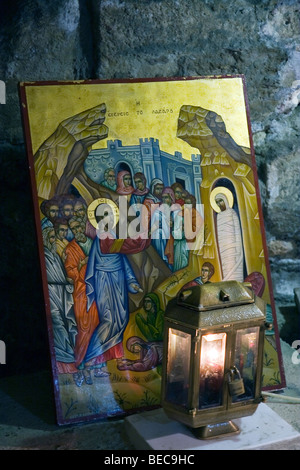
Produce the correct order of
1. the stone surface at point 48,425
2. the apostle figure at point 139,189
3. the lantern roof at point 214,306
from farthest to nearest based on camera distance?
the apostle figure at point 139,189 < the stone surface at point 48,425 < the lantern roof at point 214,306

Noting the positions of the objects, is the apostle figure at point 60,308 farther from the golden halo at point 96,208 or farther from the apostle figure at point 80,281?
the golden halo at point 96,208

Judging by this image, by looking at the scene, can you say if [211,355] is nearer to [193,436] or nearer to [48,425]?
[193,436]

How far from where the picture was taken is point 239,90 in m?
2.29

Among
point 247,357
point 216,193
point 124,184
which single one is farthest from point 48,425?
point 216,193

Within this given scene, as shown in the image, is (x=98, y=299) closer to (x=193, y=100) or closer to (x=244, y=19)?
(x=193, y=100)

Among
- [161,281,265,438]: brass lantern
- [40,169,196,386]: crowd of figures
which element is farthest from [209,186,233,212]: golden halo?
[161,281,265,438]: brass lantern

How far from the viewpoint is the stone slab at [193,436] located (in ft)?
6.16

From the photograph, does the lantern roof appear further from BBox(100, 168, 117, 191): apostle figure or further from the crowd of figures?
BBox(100, 168, 117, 191): apostle figure

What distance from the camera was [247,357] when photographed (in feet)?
6.30

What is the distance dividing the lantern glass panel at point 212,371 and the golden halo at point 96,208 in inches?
20.2

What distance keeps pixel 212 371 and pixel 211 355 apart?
0.04 metres

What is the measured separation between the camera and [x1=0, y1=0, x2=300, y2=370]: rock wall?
224 cm

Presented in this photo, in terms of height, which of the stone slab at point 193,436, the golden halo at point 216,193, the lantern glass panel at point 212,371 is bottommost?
the stone slab at point 193,436

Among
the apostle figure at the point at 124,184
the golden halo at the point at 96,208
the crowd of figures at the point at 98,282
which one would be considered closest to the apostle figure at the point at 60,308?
the crowd of figures at the point at 98,282
